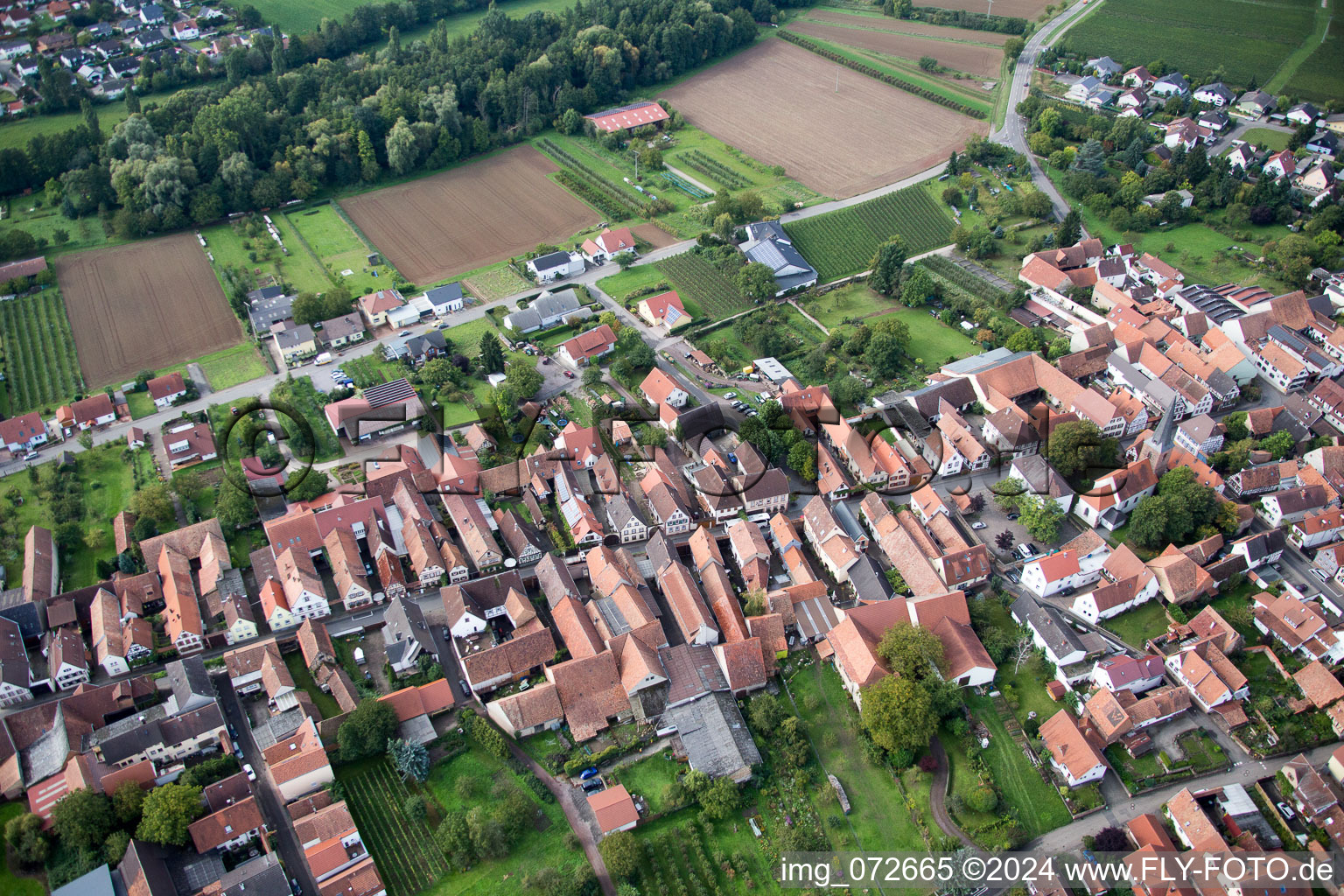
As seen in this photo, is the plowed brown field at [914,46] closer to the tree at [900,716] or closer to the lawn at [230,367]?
the lawn at [230,367]

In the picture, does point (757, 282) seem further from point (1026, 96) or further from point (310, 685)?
point (1026, 96)

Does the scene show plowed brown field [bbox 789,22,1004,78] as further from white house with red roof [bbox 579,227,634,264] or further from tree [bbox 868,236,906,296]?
white house with red roof [bbox 579,227,634,264]

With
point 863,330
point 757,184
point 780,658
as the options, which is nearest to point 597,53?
point 757,184

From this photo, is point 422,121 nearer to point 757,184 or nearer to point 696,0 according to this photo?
point 757,184

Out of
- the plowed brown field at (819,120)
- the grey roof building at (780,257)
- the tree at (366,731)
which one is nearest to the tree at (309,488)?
the tree at (366,731)

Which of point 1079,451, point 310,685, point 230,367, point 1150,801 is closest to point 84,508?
point 230,367

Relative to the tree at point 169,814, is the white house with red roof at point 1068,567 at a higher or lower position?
higher
